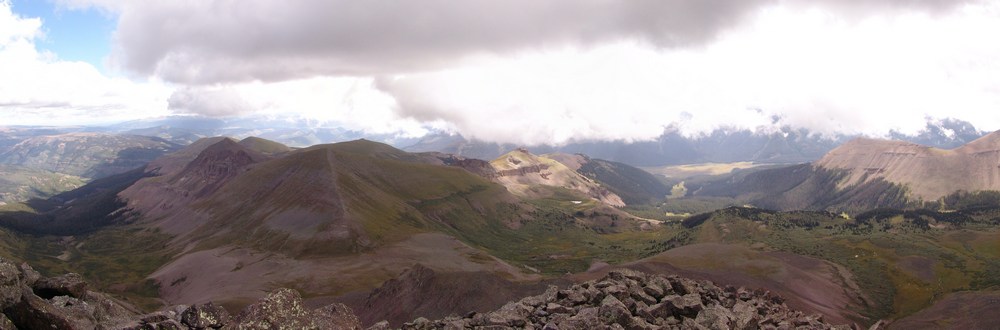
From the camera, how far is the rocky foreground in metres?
26.8

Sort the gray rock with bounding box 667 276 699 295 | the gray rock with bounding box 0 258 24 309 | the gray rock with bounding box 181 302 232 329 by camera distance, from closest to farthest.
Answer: the gray rock with bounding box 0 258 24 309 → the gray rock with bounding box 181 302 232 329 → the gray rock with bounding box 667 276 699 295

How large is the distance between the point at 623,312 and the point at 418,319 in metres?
17.7

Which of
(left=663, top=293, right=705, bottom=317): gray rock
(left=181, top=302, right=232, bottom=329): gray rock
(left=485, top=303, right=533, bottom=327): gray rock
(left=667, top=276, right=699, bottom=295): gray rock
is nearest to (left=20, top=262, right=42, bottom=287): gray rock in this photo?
(left=181, top=302, right=232, bottom=329): gray rock

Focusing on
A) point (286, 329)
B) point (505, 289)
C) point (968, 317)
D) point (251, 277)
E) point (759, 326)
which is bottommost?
point (251, 277)

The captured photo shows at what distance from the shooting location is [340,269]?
189 m

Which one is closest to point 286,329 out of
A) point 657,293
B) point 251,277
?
point 657,293

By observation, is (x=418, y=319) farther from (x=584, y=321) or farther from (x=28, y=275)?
(x=28, y=275)

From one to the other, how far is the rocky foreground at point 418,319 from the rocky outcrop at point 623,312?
91 mm

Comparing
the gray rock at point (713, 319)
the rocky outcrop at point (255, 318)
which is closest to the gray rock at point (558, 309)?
the gray rock at point (713, 319)

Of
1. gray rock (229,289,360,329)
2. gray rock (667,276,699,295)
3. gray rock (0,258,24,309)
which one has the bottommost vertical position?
gray rock (667,276,699,295)

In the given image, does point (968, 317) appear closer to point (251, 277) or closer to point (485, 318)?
point (485, 318)

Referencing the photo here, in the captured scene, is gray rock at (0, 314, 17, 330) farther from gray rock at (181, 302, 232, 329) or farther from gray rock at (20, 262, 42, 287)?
gray rock at (181, 302, 232, 329)

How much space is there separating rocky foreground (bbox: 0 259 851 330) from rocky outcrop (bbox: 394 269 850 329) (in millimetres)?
91

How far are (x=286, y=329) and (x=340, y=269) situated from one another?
164m
